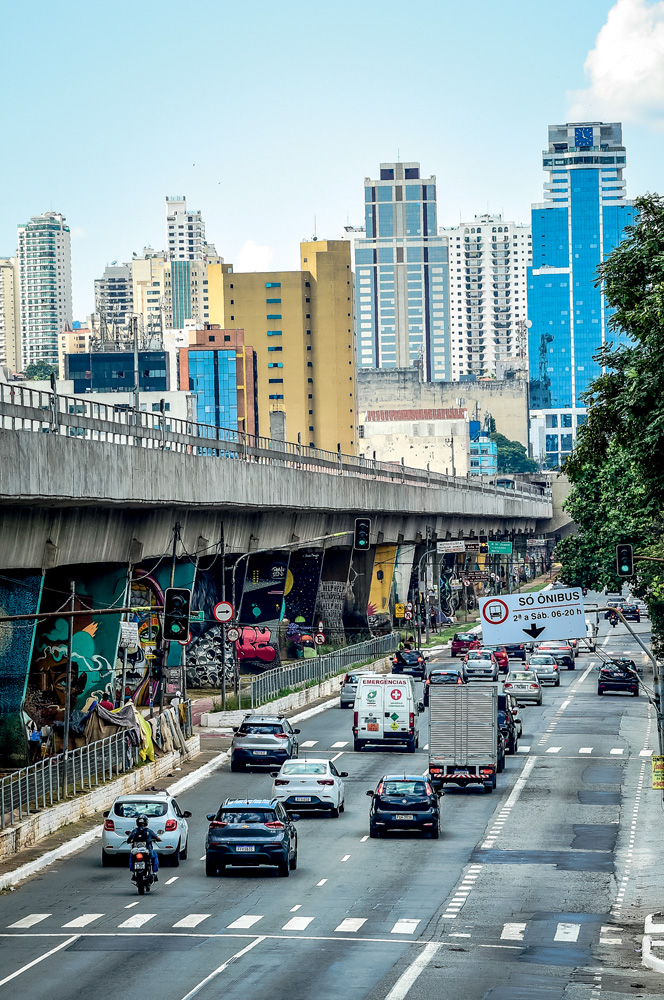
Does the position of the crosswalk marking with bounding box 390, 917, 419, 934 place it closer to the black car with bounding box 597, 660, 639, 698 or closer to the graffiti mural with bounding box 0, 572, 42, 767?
the graffiti mural with bounding box 0, 572, 42, 767

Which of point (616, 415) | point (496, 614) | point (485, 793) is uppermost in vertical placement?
point (616, 415)

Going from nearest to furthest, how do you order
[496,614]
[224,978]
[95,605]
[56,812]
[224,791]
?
[224,978]
[496,614]
[56,812]
[224,791]
[95,605]

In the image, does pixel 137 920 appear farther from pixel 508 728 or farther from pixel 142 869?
pixel 508 728

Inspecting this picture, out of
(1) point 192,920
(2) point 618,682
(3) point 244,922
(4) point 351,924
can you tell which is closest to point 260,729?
(1) point 192,920

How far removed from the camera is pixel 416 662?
281ft

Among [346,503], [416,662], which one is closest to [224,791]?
[346,503]

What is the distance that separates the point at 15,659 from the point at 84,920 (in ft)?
51.3

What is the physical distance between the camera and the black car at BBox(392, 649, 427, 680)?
8438 centimetres

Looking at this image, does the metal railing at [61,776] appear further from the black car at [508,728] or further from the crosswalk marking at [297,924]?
the black car at [508,728]

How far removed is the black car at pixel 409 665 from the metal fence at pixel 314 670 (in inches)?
115

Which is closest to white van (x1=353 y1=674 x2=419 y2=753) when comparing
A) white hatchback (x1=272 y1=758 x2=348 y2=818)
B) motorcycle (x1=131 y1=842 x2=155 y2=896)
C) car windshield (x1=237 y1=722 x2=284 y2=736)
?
car windshield (x1=237 y1=722 x2=284 y2=736)

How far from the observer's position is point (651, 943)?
25.0m

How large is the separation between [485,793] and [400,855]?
10589mm

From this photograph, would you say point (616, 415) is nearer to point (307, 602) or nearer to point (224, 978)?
point (224, 978)
